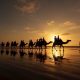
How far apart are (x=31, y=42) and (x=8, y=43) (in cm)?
3623

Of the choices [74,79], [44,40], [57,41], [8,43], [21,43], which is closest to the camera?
[74,79]

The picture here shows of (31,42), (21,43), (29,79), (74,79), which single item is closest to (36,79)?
(29,79)

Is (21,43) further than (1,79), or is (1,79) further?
(21,43)

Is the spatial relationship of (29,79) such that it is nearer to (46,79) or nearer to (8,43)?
(46,79)

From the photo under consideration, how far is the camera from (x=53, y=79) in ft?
46.4

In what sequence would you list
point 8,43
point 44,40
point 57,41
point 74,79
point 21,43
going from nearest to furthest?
1. point 74,79
2. point 57,41
3. point 44,40
4. point 21,43
5. point 8,43

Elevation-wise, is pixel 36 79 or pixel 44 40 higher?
pixel 44 40

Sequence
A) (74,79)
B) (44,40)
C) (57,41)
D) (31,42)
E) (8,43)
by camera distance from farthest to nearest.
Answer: (8,43) → (31,42) → (44,40) → (57,41) → (74,79)

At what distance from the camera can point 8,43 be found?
125 m

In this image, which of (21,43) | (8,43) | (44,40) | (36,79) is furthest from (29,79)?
(8,43)

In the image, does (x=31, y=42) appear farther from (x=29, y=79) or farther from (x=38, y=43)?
(x=29, y=79)

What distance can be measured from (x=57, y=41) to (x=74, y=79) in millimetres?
42257

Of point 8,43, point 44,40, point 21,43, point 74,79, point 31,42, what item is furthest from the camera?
point 8,43

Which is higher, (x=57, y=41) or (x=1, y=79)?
(x=57, y=41)
